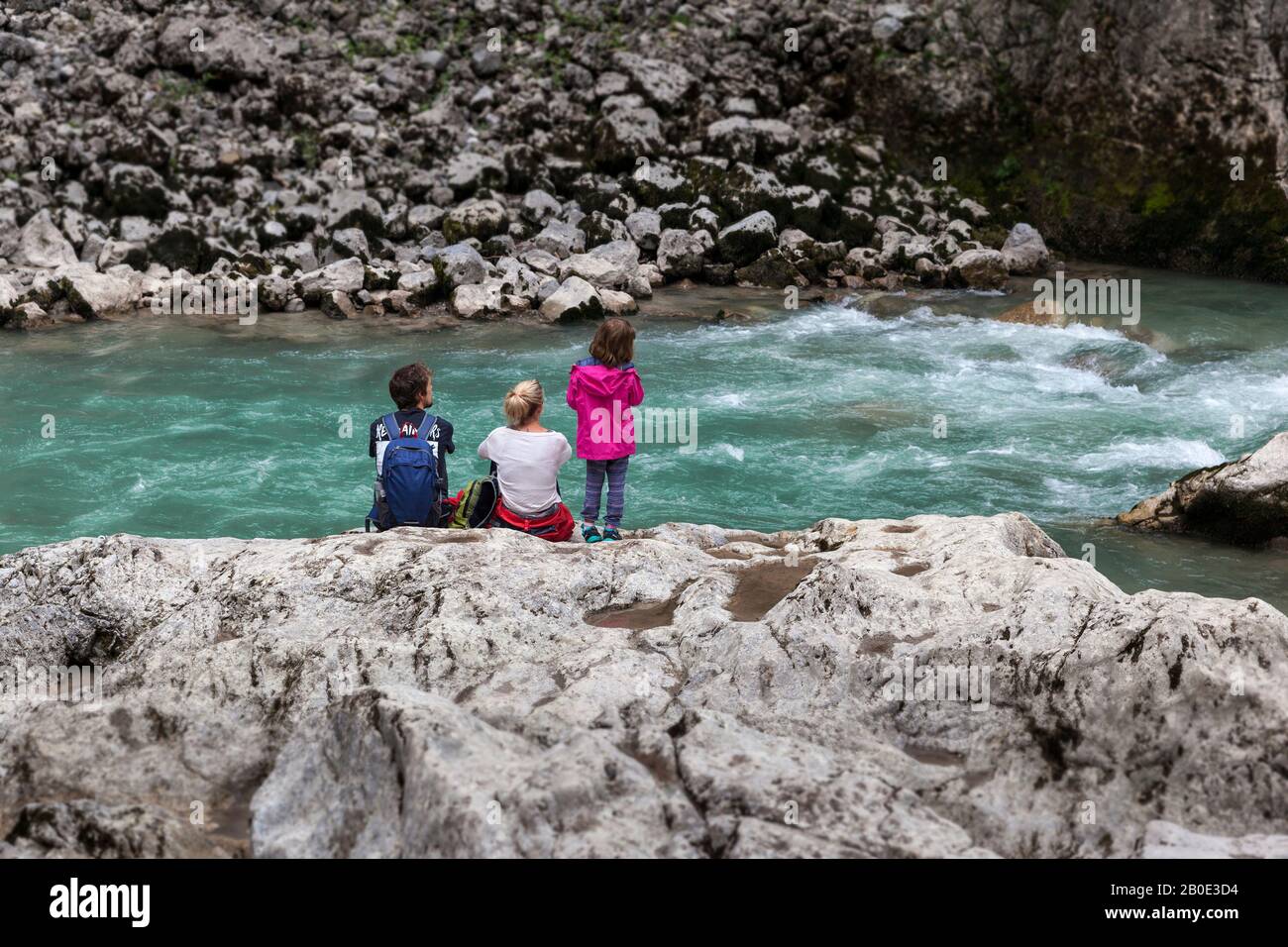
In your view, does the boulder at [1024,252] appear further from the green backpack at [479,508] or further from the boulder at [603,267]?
the green backpack at [479,508]

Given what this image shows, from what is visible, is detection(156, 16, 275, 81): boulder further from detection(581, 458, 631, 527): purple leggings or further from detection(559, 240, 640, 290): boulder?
detection(581, 458, 631, 527): purple leggings

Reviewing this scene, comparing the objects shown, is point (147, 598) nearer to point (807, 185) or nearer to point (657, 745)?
point (657, 745)

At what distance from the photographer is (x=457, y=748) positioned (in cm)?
395

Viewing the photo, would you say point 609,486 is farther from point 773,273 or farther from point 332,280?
point 773,273

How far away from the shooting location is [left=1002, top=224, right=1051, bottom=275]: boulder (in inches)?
923

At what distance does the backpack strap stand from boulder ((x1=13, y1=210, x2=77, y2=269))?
16757 millimetres

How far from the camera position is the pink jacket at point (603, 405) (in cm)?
834

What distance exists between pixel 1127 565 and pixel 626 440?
14.8 ft

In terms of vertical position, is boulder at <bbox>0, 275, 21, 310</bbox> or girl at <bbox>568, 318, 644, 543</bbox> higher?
boulder at <bbox>0, 275, 21, 310</bbox>

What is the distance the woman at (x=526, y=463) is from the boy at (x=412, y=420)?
32cm

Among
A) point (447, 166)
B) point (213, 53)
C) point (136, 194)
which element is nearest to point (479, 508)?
point (136, 194)

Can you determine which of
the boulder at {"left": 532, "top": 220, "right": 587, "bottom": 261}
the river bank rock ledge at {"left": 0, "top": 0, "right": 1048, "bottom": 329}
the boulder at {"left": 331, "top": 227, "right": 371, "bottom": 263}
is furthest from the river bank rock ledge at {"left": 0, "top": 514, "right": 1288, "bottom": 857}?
the boulder at {"left": 532, "top": 220, "right": 587, "bottom": 261}

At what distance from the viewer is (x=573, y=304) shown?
20281 mm

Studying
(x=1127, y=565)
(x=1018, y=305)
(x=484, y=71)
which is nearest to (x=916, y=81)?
(x=1018, y=305)
